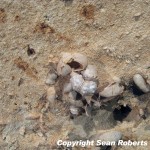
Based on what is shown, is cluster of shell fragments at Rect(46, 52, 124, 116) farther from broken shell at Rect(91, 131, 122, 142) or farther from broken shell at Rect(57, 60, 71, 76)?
broken shell at Rect(91, 131, 122, 142)

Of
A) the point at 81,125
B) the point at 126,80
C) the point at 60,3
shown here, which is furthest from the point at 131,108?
the point at 60,3

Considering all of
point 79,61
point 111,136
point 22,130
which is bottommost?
point 111,136

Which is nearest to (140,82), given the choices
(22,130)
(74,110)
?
(74,110)

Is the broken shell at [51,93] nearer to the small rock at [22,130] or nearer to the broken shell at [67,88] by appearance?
the broken shell at [67,88]

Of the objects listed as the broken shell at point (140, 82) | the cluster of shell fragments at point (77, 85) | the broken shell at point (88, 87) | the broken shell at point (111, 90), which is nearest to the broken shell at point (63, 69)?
the cluster of shell fragments at point (77, 85)

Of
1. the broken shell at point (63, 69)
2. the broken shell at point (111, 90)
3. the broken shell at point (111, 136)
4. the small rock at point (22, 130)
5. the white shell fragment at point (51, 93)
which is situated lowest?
the broken shell at point (111, 136)

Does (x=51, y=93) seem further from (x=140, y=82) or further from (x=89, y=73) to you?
(x=140, y=82)

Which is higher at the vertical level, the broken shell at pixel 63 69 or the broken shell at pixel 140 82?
the broken shell at pixel 63 69
